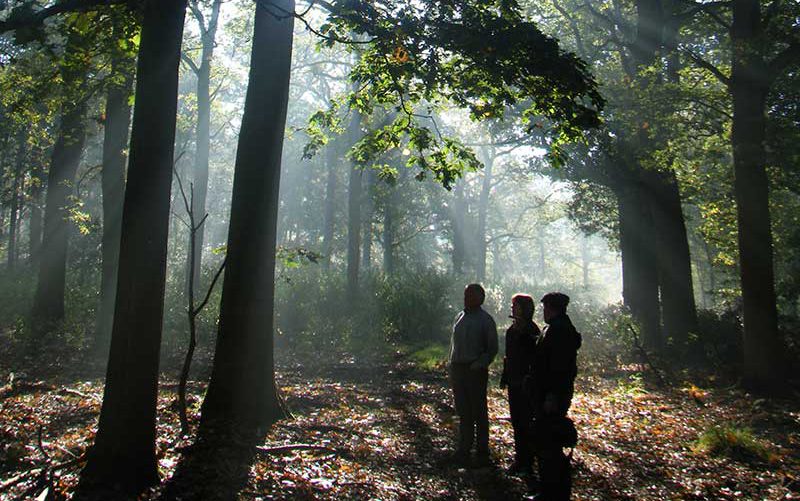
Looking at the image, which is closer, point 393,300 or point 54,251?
point 54,251

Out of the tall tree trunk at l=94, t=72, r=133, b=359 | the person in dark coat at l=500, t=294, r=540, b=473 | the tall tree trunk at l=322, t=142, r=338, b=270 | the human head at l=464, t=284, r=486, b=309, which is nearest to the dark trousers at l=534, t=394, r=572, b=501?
the person in dark coat at l=500, t=294, r=540, b=473

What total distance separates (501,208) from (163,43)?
64504 mm

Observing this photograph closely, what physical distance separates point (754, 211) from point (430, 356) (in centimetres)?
820

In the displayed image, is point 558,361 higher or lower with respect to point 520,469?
higher

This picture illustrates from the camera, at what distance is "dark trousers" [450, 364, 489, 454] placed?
6199mm

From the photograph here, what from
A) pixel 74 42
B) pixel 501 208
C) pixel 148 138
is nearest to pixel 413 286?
pixel 74 42

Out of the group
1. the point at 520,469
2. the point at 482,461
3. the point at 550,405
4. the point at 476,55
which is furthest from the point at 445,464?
the point at 476,55

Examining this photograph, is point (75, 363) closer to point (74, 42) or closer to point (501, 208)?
point (74, 42)

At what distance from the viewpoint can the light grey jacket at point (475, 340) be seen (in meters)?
6.14

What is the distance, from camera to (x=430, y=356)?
1480cm

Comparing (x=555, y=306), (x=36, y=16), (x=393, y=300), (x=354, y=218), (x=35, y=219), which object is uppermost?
(x=35, y=219)

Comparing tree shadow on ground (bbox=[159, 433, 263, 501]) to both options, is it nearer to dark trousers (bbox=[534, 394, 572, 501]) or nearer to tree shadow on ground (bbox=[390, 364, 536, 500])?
tree shadow on ground (bbox=[390, 364, 536, 500])

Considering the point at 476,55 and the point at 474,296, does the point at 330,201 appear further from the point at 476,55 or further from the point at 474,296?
the point at 474,296

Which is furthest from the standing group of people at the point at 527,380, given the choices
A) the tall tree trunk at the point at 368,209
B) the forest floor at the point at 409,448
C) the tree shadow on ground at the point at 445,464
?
the tall tree trunk at the point at 368,209
